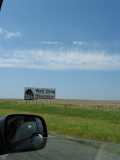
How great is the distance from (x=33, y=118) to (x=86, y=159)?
11.4 ft

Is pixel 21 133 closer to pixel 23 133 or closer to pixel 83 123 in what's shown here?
pixel 23 133

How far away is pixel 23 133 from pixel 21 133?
0.05ft

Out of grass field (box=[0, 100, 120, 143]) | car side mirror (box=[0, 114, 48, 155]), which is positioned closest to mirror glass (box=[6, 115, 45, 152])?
car side mirror (box=[0, 114, 48, 155])

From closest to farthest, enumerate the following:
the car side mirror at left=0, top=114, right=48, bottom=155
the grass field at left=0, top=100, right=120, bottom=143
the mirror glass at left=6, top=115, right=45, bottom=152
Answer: the car side mirror at left=0, top=114, right=48, bottom=155 → the mirror glass at left=6, top=115, right=45, bottom=152 → the grass field at left=0, top=100, right=120, bottom=143

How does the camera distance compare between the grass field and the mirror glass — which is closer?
the mirror glass

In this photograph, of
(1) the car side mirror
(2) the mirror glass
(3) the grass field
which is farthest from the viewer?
(3) the grass field

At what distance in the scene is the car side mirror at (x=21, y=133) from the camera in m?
2.36

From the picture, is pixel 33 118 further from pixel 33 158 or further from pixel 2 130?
pixel 33 158

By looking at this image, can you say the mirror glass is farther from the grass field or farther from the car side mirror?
the grass field

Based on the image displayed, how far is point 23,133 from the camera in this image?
2.53 meters

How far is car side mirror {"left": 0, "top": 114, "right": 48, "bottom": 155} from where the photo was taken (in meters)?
2.36

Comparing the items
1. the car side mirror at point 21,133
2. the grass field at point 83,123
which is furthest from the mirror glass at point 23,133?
the grass field at point 83,123

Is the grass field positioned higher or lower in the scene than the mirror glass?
lower

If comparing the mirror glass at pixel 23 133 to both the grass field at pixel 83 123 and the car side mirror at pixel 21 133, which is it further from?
the grass field at pixel 83 123
